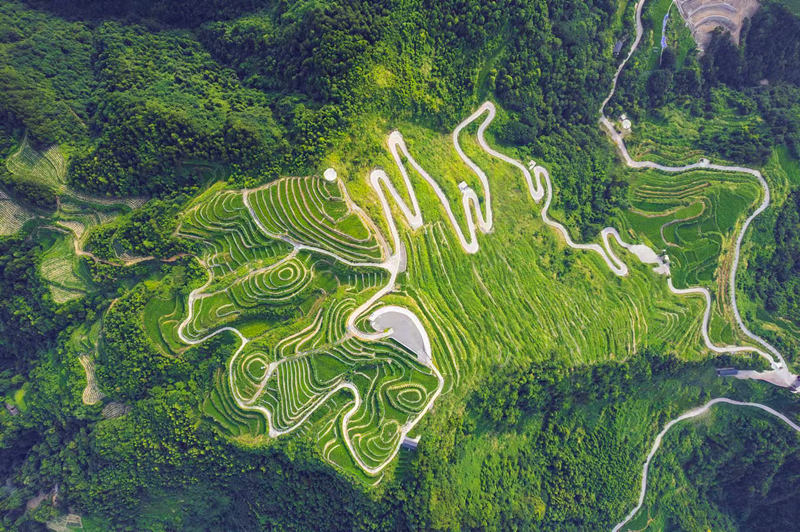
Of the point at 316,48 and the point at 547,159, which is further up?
the point at 316,48

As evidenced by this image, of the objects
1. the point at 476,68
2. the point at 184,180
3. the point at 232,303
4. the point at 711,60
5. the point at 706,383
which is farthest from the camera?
the point at 711,60

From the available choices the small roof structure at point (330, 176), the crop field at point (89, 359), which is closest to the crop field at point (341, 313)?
the small roof structure at point (330, 176)

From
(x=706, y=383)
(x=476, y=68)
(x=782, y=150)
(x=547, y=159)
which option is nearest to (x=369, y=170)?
(x=476, y=68)

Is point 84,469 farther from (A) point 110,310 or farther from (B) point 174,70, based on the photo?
(B) point 174,70

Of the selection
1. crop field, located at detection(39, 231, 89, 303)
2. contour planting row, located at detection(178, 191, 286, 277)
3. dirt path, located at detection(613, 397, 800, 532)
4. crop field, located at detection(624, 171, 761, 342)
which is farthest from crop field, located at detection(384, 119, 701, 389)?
crop field, located at detection(39, 231, 89, 303)

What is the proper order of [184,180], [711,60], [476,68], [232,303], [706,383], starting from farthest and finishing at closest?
[711,60] → [706,383] → [476,68] → [184,180] → [232,303]

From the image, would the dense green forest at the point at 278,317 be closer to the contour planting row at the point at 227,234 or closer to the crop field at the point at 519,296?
the contour planting row at the point at 227,234
